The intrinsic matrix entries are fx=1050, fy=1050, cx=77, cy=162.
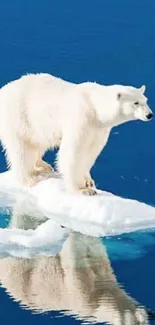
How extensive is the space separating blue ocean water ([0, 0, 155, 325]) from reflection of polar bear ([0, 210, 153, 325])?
0.06m

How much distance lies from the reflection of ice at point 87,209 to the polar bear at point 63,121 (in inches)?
4.0

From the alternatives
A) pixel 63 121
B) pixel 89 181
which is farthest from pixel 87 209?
pixel 63 121

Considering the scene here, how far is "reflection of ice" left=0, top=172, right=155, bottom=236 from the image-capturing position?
502cm

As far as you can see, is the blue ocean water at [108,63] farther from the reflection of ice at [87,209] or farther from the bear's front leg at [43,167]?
the bear's front leg at [43,167]

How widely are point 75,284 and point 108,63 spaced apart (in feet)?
12.3

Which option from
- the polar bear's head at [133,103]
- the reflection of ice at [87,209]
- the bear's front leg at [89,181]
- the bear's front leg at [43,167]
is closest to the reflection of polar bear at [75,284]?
the reflection of ice at [87,209]

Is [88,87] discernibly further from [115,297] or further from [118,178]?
[115,297]

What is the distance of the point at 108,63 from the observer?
7.91 metres

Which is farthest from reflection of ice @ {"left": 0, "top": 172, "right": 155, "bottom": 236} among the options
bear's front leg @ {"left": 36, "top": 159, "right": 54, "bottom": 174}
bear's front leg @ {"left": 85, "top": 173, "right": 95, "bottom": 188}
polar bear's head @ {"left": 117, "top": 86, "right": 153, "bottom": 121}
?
polar bear's head @ {"left": 117, "top": 86, "right": 153, "bottom": 121}

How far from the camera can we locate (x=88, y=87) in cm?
529

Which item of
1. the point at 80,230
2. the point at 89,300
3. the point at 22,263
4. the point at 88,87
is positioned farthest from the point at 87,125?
the point at 89,300

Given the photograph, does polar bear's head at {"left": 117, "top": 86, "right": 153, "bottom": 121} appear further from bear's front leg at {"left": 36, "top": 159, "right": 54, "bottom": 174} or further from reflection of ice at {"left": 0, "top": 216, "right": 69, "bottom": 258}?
bear's front leg at {"left": 36, "top": 159, "right": 54, "bottom": 174}

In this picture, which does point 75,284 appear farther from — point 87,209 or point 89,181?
point 89,181

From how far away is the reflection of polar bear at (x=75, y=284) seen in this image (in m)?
4.09
